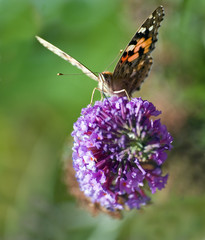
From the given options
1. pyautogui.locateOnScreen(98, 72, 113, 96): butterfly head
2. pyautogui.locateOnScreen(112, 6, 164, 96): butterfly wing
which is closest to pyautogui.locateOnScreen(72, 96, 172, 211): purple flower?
pyautogui.locateOnScreen(98, 72, 113, 96): butterfly head

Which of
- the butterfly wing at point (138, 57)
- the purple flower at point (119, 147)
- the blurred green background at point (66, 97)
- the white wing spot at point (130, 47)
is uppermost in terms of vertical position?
the blurred green background at point (66, 97)

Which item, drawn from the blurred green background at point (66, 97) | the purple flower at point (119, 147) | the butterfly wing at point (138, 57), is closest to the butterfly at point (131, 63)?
the butterfly wing at point (138, 57)

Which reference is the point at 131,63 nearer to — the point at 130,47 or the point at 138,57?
the point at 138,57

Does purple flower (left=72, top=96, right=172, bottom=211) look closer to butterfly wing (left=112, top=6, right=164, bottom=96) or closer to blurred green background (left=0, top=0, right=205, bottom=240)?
butterfly wing (left=112, top=6, right=164, bottom=96)

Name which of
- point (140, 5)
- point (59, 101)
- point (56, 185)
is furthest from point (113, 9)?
point (56, 185)

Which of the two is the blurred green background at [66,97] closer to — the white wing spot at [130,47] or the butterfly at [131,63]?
the butterfly at [131,63]

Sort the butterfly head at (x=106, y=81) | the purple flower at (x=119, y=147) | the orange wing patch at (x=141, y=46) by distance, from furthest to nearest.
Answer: the butterfly head at (x=106, y=81) → the orange wing patch at (x=141, y=46) → the purple flower at (x=119, y=147)

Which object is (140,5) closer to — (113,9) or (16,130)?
(113,9)

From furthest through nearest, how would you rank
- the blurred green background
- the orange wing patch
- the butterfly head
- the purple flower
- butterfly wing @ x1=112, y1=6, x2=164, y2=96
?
the blurred green background, the butterfly head, the orange wing patch, butterfly wing @ x1=112, y1=6, x2=164, y2=96, the purple flower
